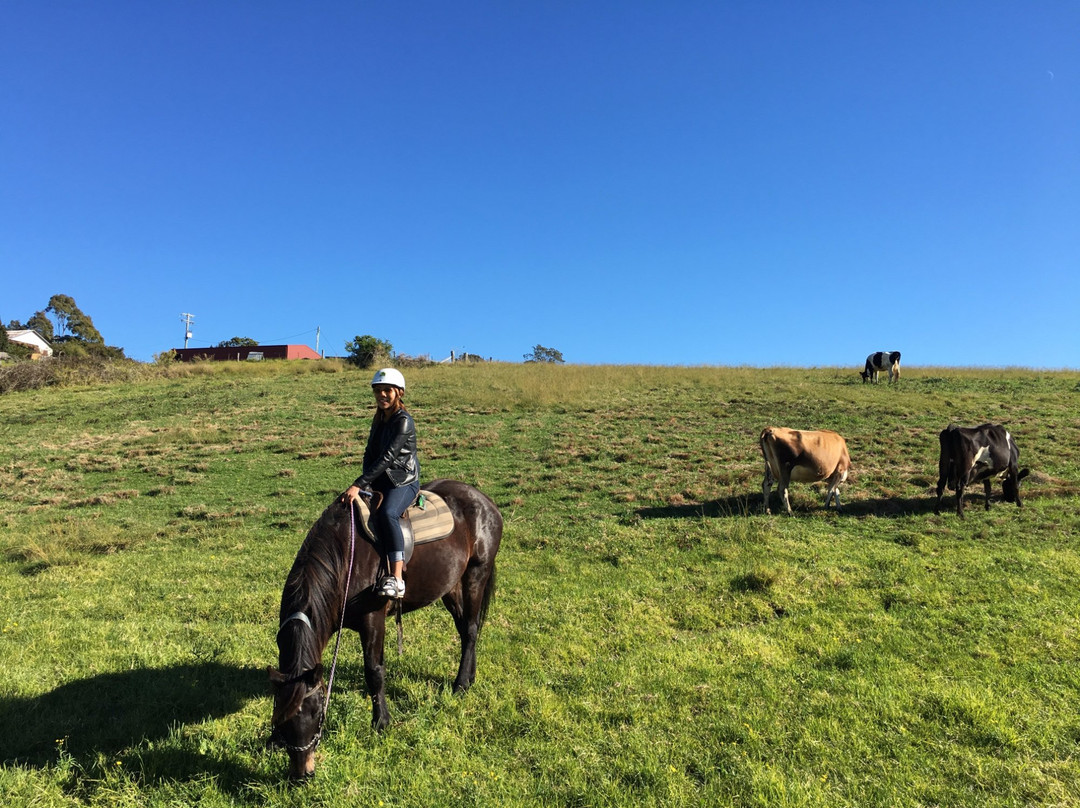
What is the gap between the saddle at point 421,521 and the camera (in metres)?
5.16

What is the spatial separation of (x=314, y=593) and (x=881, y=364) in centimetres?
3356

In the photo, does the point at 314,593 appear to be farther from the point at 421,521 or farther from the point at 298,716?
the point at 421,521

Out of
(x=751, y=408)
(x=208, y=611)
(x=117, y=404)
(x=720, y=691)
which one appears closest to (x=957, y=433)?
(x=720, y=691)

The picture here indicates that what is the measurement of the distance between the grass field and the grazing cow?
1.98 feet

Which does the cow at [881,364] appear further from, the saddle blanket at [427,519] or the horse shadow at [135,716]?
the horse shadow at [135,716]

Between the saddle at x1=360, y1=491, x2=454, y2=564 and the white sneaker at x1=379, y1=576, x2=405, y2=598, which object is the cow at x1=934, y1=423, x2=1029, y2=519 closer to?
the saddle at x1=360, y1=491, x2=454, y2=564

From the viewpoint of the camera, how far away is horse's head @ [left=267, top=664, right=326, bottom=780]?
3920 mm

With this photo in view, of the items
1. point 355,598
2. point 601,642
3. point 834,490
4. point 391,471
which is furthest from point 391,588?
point 834,490

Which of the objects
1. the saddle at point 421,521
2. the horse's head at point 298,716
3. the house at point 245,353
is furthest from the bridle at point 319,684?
the house at point 245,353

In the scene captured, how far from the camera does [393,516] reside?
203 inches

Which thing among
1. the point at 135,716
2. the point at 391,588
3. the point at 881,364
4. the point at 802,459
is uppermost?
the point at 881,364

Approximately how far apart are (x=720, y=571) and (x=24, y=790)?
27.2 feet

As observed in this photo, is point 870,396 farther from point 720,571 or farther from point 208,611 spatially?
point 208,611

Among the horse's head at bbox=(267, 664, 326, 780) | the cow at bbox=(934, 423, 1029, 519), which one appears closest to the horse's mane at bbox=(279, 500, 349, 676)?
the horse's head at bbox=(267, 664, 326, 780)
